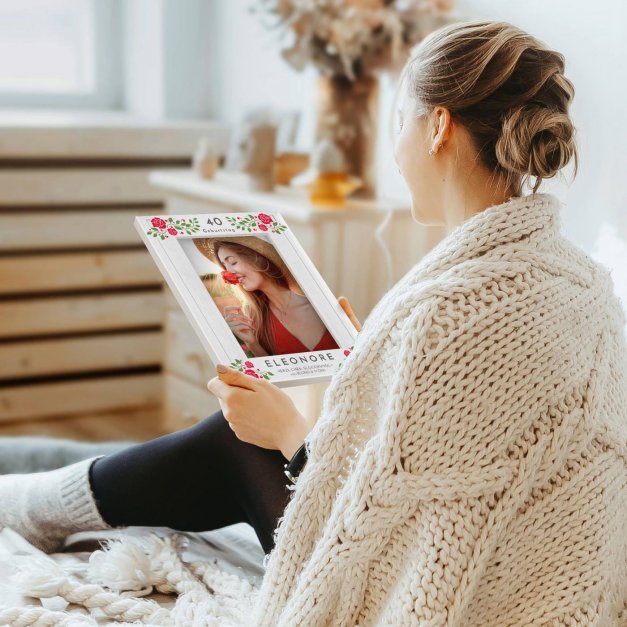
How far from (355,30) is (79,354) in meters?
1.51

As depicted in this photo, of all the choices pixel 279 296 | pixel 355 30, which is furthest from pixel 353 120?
pixel 279 296

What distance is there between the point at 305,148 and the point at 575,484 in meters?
1.92

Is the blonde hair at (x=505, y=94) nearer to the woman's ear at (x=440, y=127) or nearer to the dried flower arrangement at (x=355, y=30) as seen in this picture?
the woman's ear at (x=440, y=127)

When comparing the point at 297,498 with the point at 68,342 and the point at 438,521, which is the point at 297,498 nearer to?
the point at 438,521

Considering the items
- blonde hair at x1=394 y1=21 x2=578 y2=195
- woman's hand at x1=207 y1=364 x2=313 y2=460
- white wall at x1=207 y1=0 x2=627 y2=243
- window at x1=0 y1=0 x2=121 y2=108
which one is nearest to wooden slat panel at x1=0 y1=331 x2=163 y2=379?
window at x1=0 y1=0 x2=121 y2=108

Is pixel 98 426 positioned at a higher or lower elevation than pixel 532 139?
lower

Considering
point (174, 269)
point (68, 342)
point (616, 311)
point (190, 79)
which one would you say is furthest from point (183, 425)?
point (616, 311)

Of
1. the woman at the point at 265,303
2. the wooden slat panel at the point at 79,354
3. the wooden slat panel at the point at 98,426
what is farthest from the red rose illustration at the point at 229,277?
the wooden slat panel at the point at 79,354

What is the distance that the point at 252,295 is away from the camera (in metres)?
1.13

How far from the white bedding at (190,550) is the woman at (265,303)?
331 millimetres

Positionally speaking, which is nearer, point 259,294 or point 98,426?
point 259,294

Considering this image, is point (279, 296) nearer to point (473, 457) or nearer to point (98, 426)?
point (473, 457)

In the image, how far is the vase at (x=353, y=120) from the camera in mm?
2158

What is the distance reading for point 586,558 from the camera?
2.99 feet
